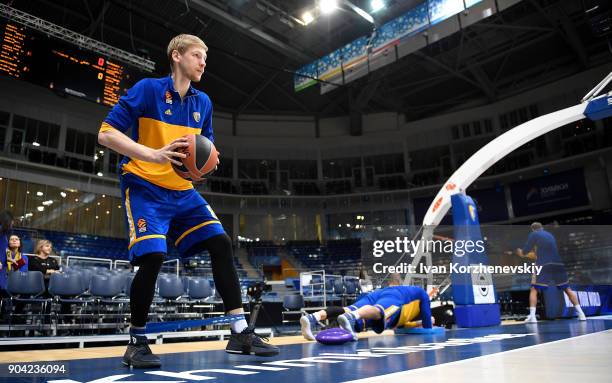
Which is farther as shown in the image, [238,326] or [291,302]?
[291,302]

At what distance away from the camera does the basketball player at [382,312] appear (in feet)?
13.1

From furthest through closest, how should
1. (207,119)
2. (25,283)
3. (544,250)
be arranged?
1. (544,250)
2. (25,283)
3. (207,119)

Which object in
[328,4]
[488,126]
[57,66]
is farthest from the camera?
[488,126]

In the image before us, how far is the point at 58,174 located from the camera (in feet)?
60.2

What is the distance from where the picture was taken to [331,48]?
18359 mm

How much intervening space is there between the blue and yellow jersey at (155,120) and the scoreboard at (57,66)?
10.4 meters

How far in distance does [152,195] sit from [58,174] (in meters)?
19.0

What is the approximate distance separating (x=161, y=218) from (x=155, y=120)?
526 mm

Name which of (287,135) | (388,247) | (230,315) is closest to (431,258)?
(388,247)

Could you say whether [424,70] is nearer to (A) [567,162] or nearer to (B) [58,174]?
(A) [567,162]

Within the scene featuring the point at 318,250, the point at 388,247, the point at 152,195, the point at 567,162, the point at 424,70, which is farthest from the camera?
the point at 318,250

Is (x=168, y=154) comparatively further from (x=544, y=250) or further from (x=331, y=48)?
(x=331, y=48)

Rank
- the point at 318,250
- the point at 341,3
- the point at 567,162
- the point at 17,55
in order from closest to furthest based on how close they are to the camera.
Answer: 1. the point at 17,55
2. the point at 341,3
3. the point at 567,162
4. the point at 318,250

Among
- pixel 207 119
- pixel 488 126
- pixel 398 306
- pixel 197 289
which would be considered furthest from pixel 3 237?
pixel 488 126
